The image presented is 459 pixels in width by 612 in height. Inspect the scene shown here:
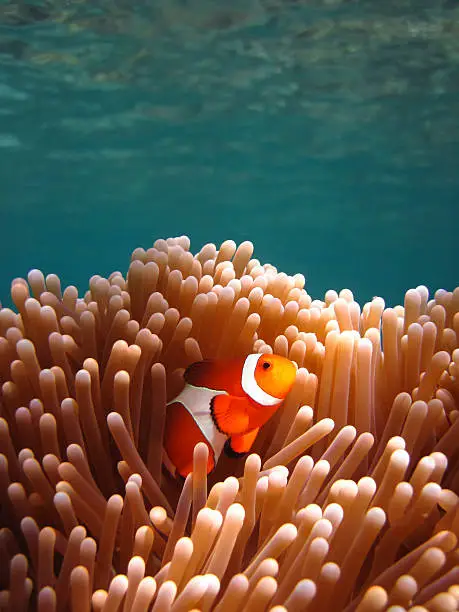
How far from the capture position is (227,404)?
1383 mm

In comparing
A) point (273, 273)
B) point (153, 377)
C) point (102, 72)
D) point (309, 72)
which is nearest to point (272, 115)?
point (309, 72)

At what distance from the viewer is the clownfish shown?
1.37 m

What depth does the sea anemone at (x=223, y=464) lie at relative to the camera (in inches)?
42.2

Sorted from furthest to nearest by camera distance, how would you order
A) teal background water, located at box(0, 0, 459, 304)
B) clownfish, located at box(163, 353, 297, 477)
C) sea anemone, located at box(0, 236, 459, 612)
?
teal background water, located at box(0, 0, 459, 304)
clownfish, located at box(163, 353, 297, 477)
sea anemone, located at box(0, 236, 459, 612)

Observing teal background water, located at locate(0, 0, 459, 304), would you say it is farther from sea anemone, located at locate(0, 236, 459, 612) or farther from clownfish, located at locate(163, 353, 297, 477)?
clownfish, located at locate(163, 353, 297, 477)

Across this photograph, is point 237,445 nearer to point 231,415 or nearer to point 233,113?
point 231,415

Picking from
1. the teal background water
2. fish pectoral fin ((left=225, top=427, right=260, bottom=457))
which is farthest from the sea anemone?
the teal background water

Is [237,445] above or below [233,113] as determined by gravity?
below

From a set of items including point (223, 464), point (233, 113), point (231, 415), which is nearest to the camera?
point (231, 415)

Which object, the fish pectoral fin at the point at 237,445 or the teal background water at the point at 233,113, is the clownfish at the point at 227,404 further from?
the teal background water at the point at 233,113

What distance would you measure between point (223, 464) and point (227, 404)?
0.24 m

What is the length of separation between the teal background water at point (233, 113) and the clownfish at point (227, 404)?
35.3 ft

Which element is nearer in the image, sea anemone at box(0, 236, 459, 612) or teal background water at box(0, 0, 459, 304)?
sea anemone at box(0, 236, 459, 612)

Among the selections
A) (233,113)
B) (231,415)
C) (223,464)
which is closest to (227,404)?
(231,415)
